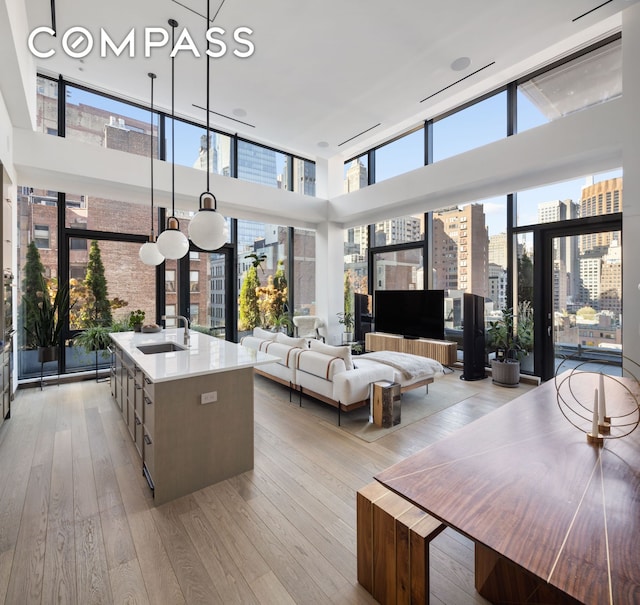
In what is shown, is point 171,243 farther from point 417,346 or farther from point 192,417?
point 417,346

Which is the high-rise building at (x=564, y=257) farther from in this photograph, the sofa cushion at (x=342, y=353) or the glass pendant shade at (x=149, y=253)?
the glass pendant shade at (x=149, y=253)

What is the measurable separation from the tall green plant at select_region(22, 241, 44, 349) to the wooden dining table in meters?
5.31

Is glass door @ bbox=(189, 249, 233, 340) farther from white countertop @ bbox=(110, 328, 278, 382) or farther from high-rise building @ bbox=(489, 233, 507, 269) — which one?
high-rise building @ bbox=(489, 233, 507, 269)

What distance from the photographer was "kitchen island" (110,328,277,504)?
226cm

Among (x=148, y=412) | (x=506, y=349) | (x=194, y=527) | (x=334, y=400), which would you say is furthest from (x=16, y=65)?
(x=506, y=349)

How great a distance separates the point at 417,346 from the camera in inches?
238

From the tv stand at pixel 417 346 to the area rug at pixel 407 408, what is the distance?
564 mm

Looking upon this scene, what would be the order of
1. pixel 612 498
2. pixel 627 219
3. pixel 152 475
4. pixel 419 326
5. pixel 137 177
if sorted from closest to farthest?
pixel 612 498 → pixel 152 475 → pixel 627 219 → pixel 137 177 → pixel 419 326

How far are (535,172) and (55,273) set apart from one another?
670 centimetres

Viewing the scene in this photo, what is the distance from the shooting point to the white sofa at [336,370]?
3.56 m

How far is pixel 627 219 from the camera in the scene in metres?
3.49

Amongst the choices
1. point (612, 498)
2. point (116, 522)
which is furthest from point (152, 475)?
point (612, 498)

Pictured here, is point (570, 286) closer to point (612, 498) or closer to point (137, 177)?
point (612, 498)

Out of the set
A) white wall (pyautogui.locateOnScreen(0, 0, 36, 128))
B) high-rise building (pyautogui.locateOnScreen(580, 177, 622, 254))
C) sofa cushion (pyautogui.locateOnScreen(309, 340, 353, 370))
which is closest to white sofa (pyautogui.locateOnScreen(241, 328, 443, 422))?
sofa cushion (pyautogui.locateOnScreen(309, 340, 353, 370))
